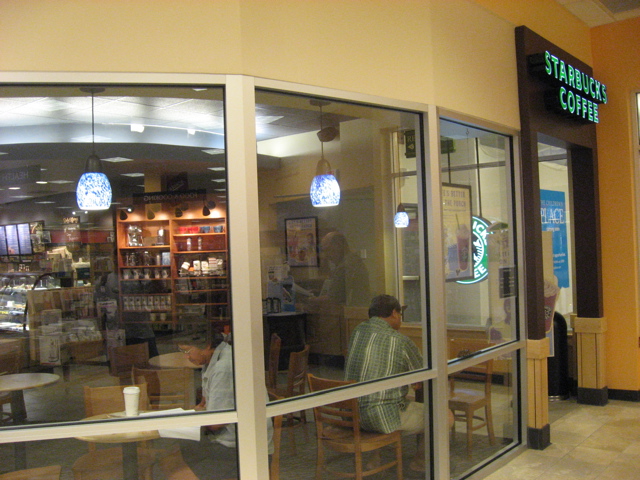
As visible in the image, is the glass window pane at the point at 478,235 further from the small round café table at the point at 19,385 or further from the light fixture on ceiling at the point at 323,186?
the small round café table at the point at 19,385

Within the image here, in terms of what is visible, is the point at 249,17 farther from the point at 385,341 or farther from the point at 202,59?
the point at 385,341

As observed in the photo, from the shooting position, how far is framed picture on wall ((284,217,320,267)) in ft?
12.9

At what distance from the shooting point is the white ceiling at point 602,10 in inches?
217

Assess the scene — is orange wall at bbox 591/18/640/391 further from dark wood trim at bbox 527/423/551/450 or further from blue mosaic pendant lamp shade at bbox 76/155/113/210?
blue mosaic pendant lamp shade at bbox 76/155/113/210

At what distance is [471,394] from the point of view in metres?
4.29

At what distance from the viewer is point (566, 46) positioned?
18.6ft

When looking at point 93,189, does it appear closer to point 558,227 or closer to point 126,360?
point 126,360

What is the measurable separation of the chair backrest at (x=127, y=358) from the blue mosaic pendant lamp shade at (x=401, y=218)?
2173 mm

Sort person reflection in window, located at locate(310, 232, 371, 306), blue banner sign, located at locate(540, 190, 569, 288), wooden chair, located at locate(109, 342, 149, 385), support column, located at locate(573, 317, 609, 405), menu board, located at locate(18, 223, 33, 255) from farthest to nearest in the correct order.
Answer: blue banner sign, located at locate(540, 190, 569, 288) < support column, located at locate(573, 317, 609, 405) < menu board, located at locate(18, 223, 33, 255) < wooden chair, located at locate(109, 342, 149, 385) < person reflection in window, located at locate(310, 232, 371, 306)

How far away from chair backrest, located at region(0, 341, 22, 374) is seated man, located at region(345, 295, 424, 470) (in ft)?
9.39

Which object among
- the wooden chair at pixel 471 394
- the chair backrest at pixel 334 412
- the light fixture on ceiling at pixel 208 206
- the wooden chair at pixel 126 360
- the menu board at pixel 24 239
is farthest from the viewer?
the menu board at pixel 24 239

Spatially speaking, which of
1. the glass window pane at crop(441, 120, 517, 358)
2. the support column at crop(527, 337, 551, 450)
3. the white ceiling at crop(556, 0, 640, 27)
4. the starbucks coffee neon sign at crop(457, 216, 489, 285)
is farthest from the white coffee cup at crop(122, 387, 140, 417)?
the white ceiling at crop(556, 0, 640, 27)

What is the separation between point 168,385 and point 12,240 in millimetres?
2002

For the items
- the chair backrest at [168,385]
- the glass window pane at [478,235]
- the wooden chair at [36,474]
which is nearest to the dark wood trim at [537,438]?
the glass window pane at [478,235]
